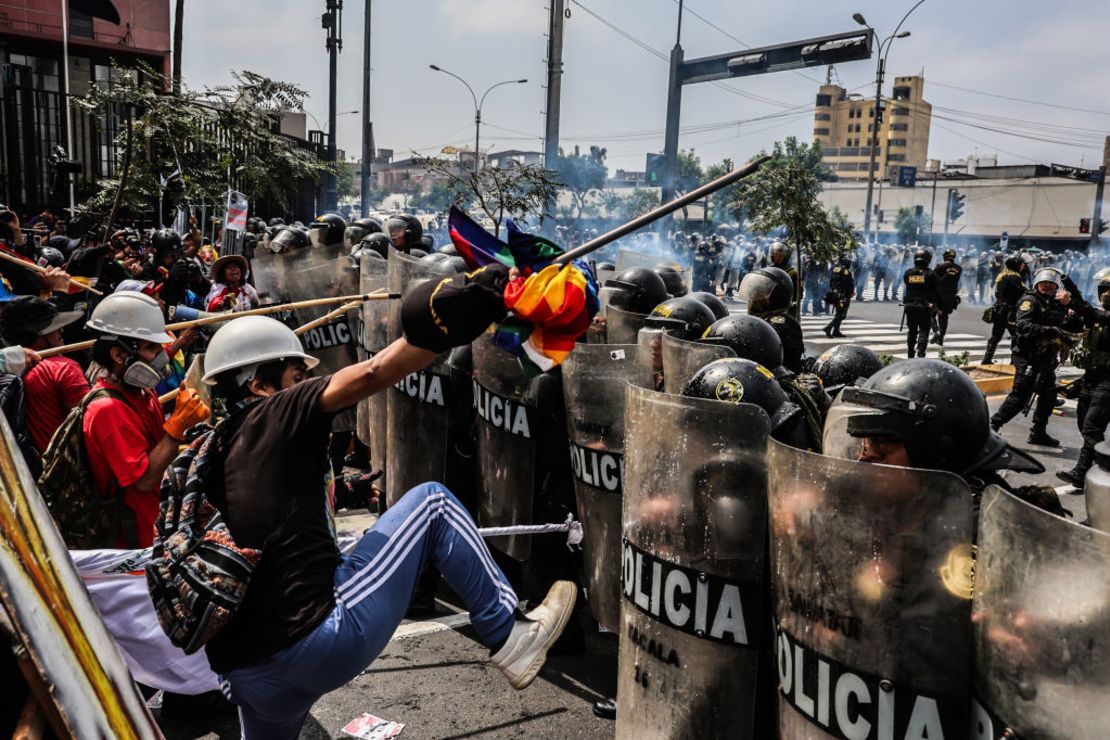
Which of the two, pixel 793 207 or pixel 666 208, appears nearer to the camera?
pixel 666 208

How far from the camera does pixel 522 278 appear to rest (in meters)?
2.65

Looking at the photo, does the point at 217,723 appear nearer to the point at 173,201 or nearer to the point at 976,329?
the point at 173,201

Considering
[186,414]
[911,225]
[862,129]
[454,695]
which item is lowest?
[454,695]

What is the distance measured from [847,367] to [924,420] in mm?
1702

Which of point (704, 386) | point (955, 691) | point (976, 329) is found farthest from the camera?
point (976, 329)

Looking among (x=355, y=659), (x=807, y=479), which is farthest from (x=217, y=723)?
(x=807, y=479)

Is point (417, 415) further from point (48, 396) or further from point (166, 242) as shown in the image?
point (166, 242)

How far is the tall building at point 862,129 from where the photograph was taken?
5541 inches

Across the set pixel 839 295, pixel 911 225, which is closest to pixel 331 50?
pixel 839 295

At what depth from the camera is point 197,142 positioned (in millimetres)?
15672

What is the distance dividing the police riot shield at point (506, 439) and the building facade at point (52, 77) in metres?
14.8

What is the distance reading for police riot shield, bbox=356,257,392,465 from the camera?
21.0ft

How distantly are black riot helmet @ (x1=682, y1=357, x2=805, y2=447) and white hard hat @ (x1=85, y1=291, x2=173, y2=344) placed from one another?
222cm

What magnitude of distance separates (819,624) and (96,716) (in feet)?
6.28
